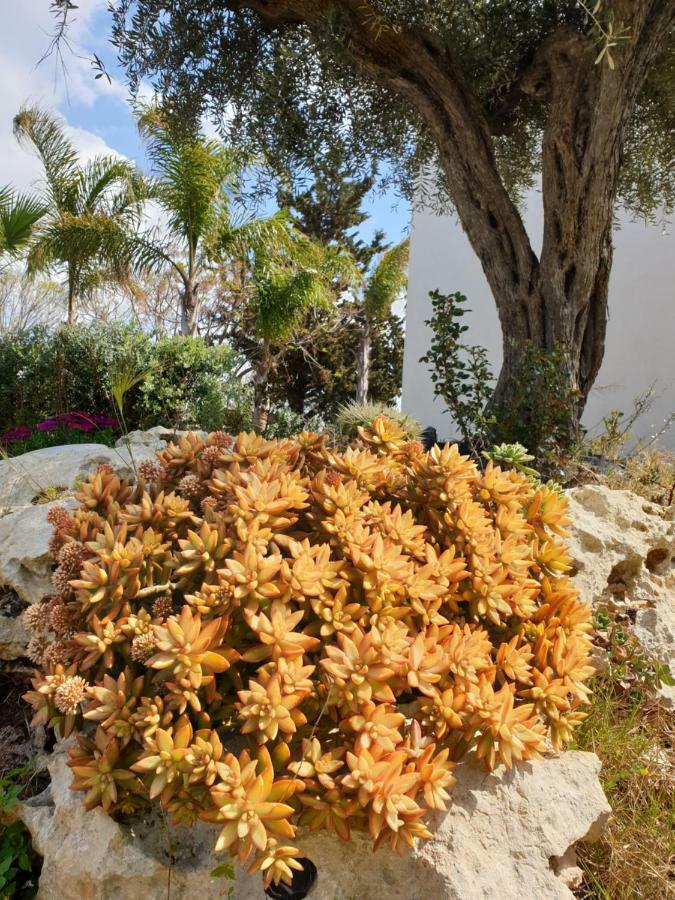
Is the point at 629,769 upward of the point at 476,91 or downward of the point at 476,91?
downward

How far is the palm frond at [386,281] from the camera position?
63.5 ft

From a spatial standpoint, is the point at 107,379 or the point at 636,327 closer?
the point at 107,379

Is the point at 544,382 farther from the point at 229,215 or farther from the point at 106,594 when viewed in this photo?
the point at 229,215

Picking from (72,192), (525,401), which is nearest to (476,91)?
(525,401)

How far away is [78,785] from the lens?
5.15ft

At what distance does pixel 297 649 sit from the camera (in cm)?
158

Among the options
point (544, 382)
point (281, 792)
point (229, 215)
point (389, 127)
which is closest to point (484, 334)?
point (229, 215)

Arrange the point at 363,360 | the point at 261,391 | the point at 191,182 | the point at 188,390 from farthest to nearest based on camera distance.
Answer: the point at 363,360 → the point at 261,391 → the point at 191,182 → the point at 188,390

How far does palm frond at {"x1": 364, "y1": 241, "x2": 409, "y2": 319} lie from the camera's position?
19344 mm

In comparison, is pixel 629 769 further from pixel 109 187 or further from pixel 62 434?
pixel 109 187

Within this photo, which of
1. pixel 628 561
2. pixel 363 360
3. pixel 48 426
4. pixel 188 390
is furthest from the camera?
pixel 363 360

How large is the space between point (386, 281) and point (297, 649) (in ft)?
61.2

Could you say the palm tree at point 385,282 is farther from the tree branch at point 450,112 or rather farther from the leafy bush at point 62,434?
the tree branch at point 450,112

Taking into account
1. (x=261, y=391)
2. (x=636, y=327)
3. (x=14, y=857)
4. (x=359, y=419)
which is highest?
(x=636, y=327)
